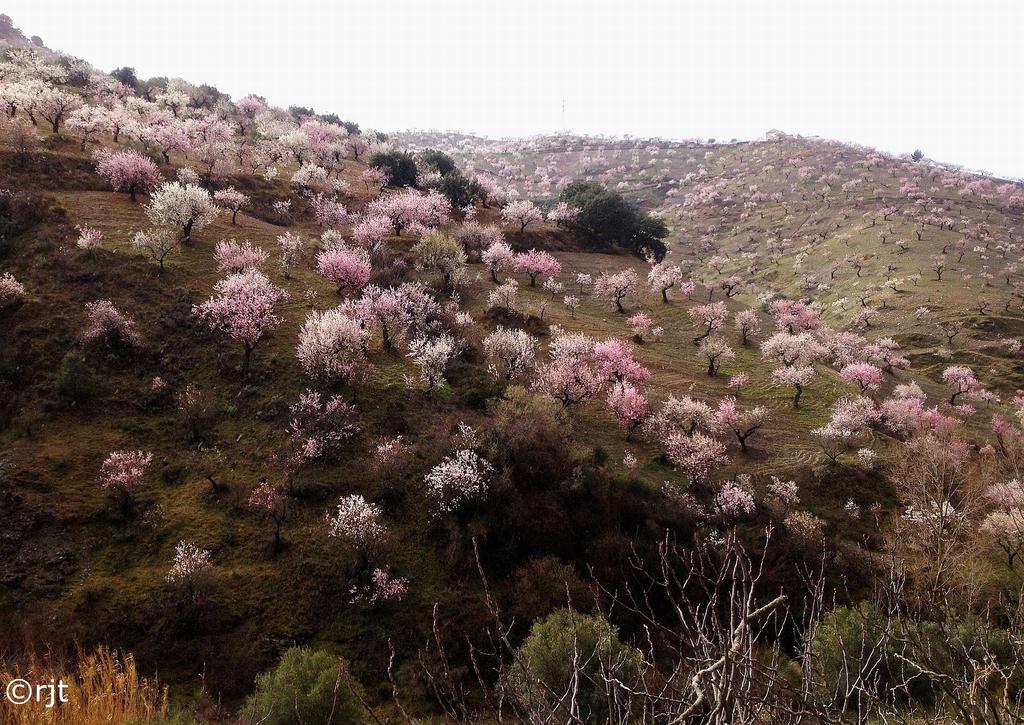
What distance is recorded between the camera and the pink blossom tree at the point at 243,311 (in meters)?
27.6

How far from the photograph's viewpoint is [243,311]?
1119 inches

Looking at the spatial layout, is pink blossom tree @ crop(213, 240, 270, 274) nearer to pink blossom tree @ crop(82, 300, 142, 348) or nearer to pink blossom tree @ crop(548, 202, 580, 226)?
pink blossom tree @ crop(82, 300, 142, 348)

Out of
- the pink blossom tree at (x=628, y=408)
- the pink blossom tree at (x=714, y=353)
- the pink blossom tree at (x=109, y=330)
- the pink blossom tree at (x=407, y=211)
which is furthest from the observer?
the pink blossom tree at (x=407, y=211)

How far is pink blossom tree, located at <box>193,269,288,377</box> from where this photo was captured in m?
27.6

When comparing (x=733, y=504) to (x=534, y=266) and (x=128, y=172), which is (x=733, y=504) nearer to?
(x=534, y=266)

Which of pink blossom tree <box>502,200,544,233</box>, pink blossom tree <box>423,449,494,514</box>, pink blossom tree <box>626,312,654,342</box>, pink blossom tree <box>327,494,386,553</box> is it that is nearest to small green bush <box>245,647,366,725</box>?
pink blossom tree <box>327,494,386,553</box>

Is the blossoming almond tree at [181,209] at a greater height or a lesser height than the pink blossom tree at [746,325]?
greater

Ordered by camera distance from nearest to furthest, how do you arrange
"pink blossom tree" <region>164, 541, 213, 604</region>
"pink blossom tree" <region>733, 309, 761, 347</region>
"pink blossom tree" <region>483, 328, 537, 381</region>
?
1. "pink blossom tree" <region>164, 541, 213, 604</region>
2. "pink blossom tree" <region>483, 328, 537, 381</region>
3. "pink blossom tree" <region>733, 309, 761, 347</region>

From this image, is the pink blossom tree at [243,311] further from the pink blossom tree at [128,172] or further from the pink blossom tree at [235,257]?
the pink blossom tree at [128,172]

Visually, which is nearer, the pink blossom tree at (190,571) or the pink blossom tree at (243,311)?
the pink blossom tree at (190,571)

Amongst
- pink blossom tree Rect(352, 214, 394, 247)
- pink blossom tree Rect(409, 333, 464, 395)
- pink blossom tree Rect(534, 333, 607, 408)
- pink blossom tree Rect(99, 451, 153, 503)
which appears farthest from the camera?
pink blossom tree Rect(352, 214, 394, 247)

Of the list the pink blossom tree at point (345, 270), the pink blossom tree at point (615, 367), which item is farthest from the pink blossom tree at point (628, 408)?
the pink blossom tree at point (345, 270)

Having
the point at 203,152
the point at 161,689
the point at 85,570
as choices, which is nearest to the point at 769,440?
the point at 161,689

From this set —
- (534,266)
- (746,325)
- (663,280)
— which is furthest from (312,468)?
(663,280)
